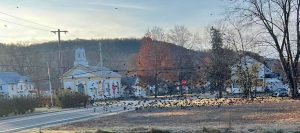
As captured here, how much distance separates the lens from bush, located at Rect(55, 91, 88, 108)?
167 ft

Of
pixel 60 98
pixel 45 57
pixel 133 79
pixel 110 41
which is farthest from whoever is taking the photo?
pixel 110 41

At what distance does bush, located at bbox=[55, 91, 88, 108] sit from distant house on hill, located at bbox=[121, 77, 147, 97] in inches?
1271

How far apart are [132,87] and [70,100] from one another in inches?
1557

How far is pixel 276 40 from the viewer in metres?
45.1

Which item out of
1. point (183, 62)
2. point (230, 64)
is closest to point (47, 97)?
point (230, 64)

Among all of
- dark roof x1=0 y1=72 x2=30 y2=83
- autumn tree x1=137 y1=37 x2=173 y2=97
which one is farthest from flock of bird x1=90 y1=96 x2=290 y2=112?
dark roof x1=0 y1=72 x2=30 y2=83

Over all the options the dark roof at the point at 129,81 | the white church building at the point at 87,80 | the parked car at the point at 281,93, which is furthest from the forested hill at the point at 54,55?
the parked car at the point at 281,93

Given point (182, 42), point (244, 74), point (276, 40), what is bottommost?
point (244, 74)

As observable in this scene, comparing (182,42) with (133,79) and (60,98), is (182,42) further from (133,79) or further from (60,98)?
(60,98)

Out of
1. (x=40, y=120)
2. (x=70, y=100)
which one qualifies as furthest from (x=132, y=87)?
(x=40, y=120)

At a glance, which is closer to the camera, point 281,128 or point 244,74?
point 281,128

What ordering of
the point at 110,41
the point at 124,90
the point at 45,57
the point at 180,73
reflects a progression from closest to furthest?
the point at 180,73 → the point at 124,90 → the point at 45,57 → the point at 110,41

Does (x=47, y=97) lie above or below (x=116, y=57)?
below

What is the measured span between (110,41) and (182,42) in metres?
60.7
